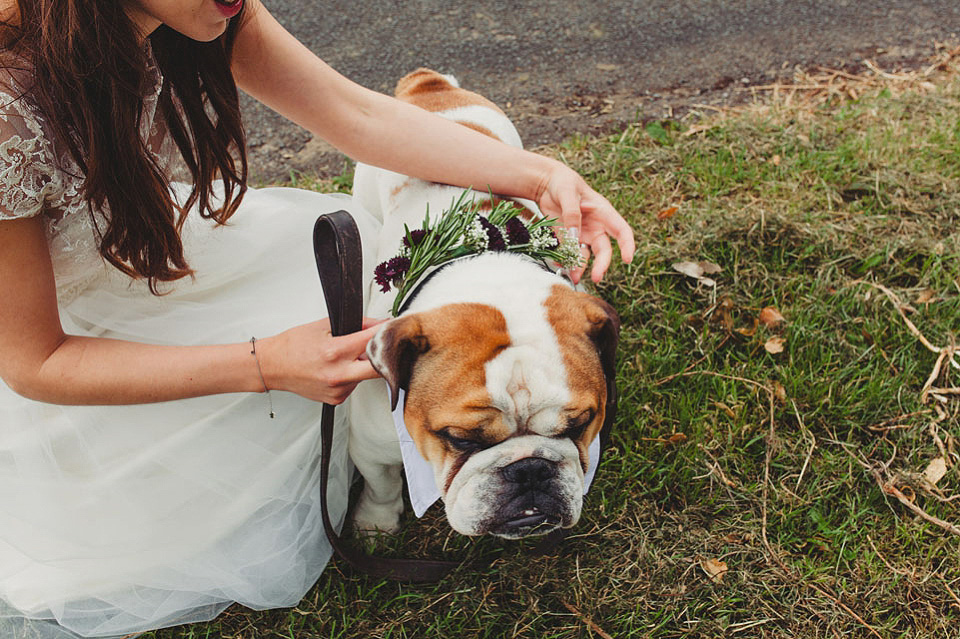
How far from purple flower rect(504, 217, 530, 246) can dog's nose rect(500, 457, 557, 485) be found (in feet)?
2.06

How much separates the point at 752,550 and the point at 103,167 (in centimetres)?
205

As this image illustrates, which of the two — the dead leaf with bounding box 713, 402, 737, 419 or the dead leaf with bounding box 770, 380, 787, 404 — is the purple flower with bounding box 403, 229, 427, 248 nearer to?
the dead leaf with bounding box 713, 402, 737, 419

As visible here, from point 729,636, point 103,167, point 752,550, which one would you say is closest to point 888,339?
point 752,550

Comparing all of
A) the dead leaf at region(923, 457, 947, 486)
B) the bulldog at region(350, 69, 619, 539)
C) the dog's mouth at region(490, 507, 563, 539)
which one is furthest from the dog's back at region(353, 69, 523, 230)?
the dead leaf at region(923, 457, 947, 486)

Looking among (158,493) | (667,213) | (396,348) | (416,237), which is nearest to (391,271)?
(416,237)

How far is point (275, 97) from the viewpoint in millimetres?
2354

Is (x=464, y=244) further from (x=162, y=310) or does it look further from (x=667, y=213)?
(x=667, y=213)

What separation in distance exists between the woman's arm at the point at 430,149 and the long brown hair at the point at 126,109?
0.34 metres

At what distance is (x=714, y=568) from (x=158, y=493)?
63.1 inches

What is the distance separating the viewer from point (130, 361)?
1893mm

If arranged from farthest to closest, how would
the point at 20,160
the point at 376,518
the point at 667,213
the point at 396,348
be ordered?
the point at 667,213, the point at 376,518, the point at 396,348, the point at 20,160

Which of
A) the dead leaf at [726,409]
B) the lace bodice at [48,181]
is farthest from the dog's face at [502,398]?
the dead leaf at [726,409]

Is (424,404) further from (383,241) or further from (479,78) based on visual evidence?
(479,78)

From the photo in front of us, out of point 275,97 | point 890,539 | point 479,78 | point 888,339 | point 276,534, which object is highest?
point 275,97
